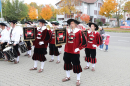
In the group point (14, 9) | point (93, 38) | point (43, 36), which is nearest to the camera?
point (43, 36)

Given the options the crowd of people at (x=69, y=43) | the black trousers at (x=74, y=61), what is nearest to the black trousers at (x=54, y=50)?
the crowd of people at (x=69, y=43)

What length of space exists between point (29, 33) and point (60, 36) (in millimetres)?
1695

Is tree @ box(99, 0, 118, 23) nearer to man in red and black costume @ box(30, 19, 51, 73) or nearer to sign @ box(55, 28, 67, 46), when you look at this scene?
man in red and black costume @ box(30, 19, 51, 73)

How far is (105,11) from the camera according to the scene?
1446 inches

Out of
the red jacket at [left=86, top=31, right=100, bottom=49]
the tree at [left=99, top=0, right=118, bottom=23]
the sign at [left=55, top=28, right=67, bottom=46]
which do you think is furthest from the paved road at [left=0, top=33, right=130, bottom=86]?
the tree at [left=99, top=0, right=118, bottom=23]

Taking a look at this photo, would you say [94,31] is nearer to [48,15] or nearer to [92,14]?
[48,15]

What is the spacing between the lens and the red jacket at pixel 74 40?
189 inches

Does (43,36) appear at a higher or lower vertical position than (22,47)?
higher

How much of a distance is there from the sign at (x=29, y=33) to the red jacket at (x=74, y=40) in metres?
1.73

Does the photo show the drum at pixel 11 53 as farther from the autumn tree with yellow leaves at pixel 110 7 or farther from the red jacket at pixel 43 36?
the autumn tree with yellow leaves at pixel 110 7

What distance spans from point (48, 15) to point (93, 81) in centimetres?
4001

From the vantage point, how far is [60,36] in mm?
4680

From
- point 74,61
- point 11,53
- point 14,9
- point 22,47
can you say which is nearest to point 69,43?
point 74,61

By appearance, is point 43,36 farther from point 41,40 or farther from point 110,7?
point 110,7
